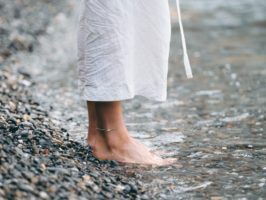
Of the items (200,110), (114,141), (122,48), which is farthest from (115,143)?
(200,110)

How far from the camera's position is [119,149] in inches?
145

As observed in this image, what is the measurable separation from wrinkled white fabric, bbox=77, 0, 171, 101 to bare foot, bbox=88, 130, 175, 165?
10.2 inches

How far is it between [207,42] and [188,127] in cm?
478

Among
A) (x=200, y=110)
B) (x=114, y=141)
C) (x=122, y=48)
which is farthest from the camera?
(x=200, y=110)

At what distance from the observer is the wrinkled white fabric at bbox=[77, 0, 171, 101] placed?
3410mm

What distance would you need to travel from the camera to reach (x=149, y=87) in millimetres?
3615

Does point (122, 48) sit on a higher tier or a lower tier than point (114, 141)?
higher

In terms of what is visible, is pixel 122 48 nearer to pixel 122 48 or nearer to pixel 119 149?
pixel 122 48

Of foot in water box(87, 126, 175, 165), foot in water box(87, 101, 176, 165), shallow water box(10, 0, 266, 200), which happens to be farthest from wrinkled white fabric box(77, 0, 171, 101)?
shallow water box(10, 0, 266, 200)

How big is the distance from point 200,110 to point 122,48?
2.00 meters

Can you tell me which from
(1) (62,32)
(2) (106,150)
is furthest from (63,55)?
(2) (106,150)

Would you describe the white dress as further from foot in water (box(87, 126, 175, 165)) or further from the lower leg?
foot in water (box(87, 126, 175, 165))

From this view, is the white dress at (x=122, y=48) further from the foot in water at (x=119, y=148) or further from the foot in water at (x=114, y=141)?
the foot in water at (x=119, y=148)

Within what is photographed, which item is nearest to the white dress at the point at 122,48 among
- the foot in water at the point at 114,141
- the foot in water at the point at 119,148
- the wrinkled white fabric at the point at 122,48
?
the wrinkled white fabric at the point at 122,48
